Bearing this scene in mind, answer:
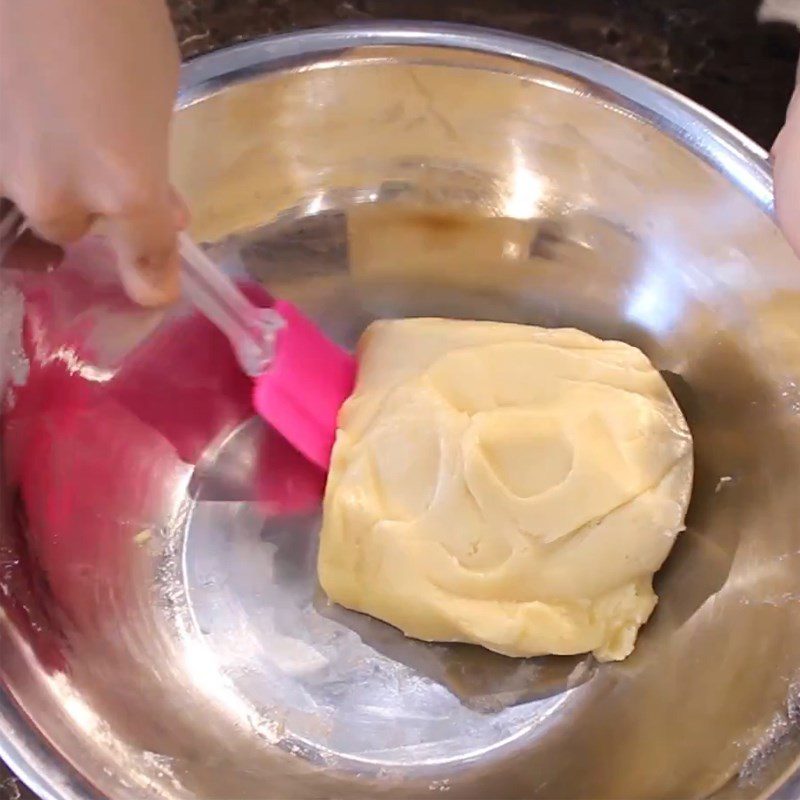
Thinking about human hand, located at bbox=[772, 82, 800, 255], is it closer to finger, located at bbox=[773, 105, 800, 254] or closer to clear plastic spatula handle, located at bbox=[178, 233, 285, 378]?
finger, located at bbox=[773, 105, 800, 254]

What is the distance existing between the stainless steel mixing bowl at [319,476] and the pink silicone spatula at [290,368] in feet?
0.23

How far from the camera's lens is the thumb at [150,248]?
20.7 inches

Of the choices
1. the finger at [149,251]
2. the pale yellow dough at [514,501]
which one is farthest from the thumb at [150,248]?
the pale yellow dough at [514,501]

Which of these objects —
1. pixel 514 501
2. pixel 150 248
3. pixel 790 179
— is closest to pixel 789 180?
pixel 790 179

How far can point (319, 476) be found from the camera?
911mm

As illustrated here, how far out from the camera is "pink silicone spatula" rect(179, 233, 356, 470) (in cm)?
82

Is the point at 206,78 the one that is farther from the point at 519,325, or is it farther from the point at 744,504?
the point at 744,504

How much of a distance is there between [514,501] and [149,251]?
329mm

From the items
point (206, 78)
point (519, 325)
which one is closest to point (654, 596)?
point (519, 325)

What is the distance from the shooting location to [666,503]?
2.44 ft

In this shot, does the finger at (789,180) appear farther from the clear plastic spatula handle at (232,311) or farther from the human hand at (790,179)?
the clear plastic spatula handle at (232,311)

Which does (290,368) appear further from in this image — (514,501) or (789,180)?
(789,180)

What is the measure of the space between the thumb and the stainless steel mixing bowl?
6.5 inches

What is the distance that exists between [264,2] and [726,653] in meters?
0.75
